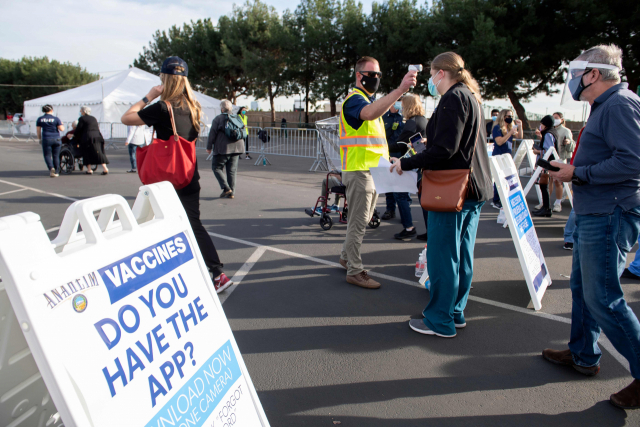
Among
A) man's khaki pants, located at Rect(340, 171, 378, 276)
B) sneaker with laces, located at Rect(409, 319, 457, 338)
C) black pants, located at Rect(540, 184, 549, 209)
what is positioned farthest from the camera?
black pants, located at Rect(540, 184, 549, 209)

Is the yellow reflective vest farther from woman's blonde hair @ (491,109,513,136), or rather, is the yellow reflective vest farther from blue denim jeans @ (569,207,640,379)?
woman's blonde hair @ (491,109,513,136)

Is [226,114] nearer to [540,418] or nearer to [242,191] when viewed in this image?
[242,191]

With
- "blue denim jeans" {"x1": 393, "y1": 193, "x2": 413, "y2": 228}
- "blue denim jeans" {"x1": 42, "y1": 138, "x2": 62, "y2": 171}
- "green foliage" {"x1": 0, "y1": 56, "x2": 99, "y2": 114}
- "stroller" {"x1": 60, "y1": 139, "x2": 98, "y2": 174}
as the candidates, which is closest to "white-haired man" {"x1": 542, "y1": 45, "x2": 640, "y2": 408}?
"blue denim jeans" {"x1": 393, "y1": 193, "x2": 413, "y2": 228}

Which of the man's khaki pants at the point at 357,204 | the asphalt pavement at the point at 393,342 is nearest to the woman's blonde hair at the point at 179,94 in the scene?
the man's khaki pants at the point at 357,204

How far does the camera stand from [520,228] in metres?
3.84

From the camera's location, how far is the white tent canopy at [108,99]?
25812mm

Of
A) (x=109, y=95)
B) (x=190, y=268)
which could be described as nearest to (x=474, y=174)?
(x=190, y=268)

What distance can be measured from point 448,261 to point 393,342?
0.77 metres

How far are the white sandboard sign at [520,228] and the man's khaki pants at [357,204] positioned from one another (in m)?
1.16

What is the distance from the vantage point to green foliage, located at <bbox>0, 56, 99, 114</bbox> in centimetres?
6125

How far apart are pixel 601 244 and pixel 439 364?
132 cm

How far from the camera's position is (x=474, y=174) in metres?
3.12

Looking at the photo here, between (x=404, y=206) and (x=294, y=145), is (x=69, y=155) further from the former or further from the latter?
(x=404, y=206)

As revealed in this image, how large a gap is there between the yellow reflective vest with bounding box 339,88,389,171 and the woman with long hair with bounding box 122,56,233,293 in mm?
1449
